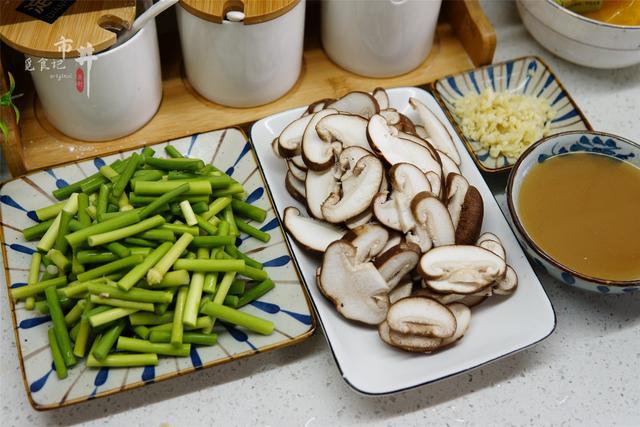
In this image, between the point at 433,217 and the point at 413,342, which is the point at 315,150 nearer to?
the point at 433,217

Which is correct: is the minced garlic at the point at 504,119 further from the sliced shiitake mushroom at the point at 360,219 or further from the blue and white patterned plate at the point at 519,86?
the sliced shiitake mushroom at the point at 360,219

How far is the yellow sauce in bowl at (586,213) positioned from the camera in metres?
→ 1.36

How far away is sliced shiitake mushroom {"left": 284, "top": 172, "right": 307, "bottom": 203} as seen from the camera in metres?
1.49

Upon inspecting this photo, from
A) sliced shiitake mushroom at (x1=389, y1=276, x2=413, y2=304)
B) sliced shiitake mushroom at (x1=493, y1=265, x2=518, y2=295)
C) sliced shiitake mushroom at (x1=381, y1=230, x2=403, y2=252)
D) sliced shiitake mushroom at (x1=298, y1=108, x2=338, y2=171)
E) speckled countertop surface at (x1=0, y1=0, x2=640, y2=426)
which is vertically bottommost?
speckled countertop surface at (x1=0, y1=0, x2=640, y2=426)

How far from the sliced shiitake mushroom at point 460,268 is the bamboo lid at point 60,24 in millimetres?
803

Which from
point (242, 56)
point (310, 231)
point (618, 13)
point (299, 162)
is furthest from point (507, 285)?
point (618, 13)

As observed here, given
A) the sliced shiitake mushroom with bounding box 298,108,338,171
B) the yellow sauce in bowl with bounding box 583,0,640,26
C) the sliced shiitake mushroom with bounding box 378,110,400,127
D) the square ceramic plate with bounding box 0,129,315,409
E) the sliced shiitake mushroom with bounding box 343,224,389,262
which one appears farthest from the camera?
the yellow sauce in bowl with bounding box 583,0,640,26

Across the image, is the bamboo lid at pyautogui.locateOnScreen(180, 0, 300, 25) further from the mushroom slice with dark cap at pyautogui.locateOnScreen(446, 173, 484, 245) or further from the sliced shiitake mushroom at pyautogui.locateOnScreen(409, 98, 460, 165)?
the mushroom slice with dark cap at pyautogui.locateOnScreen(446, 173, 484, 245)

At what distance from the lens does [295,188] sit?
4.90ft

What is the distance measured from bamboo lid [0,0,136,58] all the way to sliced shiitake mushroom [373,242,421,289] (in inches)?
28.6

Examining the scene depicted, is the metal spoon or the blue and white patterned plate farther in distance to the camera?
the blue and white patterned plate

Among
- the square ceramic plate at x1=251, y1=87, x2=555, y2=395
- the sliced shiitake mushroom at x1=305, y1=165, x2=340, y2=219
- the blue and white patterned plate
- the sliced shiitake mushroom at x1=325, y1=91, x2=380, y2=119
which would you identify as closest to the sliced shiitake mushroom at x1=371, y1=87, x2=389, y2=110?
the sliced shiitake mushroom at x1=325, y1=91, x2=380, y2=119

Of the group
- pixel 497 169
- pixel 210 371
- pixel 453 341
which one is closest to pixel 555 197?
pixel 497 169

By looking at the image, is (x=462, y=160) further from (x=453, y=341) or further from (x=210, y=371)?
(x=210, y=371)
